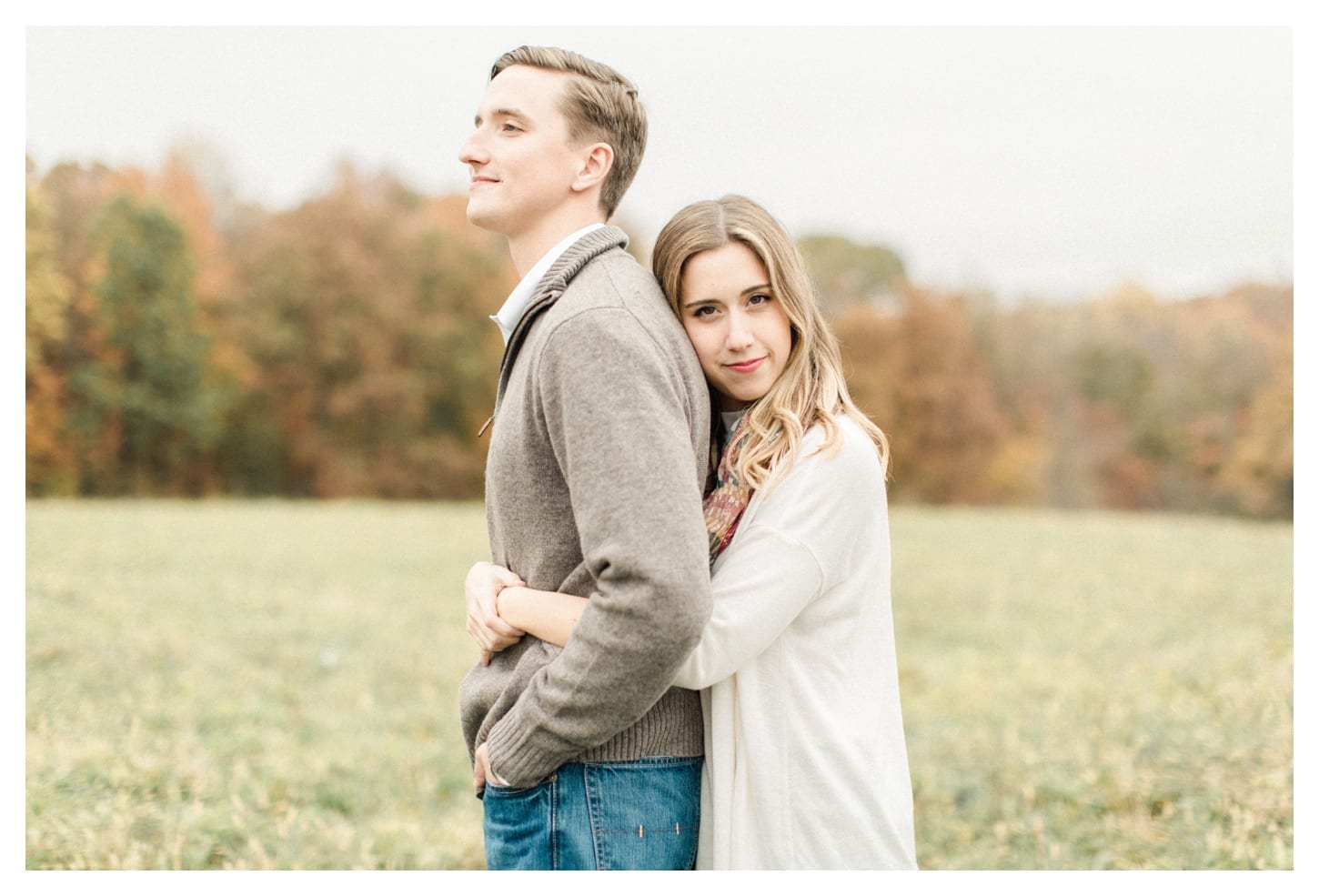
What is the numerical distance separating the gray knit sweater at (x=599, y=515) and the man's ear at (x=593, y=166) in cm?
15

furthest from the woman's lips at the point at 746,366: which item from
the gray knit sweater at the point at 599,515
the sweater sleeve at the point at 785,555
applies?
the sweater sleeve at the point at 785,555

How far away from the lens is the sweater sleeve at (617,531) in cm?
186

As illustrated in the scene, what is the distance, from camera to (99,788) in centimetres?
455

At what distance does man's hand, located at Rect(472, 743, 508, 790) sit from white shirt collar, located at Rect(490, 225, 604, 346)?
→ 792 millimetres

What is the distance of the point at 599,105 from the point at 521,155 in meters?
0.21

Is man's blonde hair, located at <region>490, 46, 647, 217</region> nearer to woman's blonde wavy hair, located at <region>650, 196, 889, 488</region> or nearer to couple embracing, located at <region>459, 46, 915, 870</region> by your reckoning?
couple embracing, located at <region>459, 46, 915, 870</region>

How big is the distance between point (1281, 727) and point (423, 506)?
58.6ft

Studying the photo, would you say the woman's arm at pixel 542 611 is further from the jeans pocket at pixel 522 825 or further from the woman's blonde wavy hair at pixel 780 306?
the woman's blonde wavy hair at pixel 780 306

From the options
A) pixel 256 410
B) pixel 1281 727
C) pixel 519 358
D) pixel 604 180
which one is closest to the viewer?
pixel 519 358

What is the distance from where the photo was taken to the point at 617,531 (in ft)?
6.14

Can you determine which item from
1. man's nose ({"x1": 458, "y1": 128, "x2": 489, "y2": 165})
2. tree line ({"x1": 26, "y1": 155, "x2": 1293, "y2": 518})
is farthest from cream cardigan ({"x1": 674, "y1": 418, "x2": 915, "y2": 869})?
tree line ({"x1": 26, "y1": 155, "x2": 1293, "y2": 518})

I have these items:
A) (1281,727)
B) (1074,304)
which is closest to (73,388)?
(1281,727)

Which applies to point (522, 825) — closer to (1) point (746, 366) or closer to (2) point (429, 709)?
(1) point (746, 366)

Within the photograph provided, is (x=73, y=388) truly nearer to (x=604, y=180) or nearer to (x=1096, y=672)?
(x=1096, y=672)
